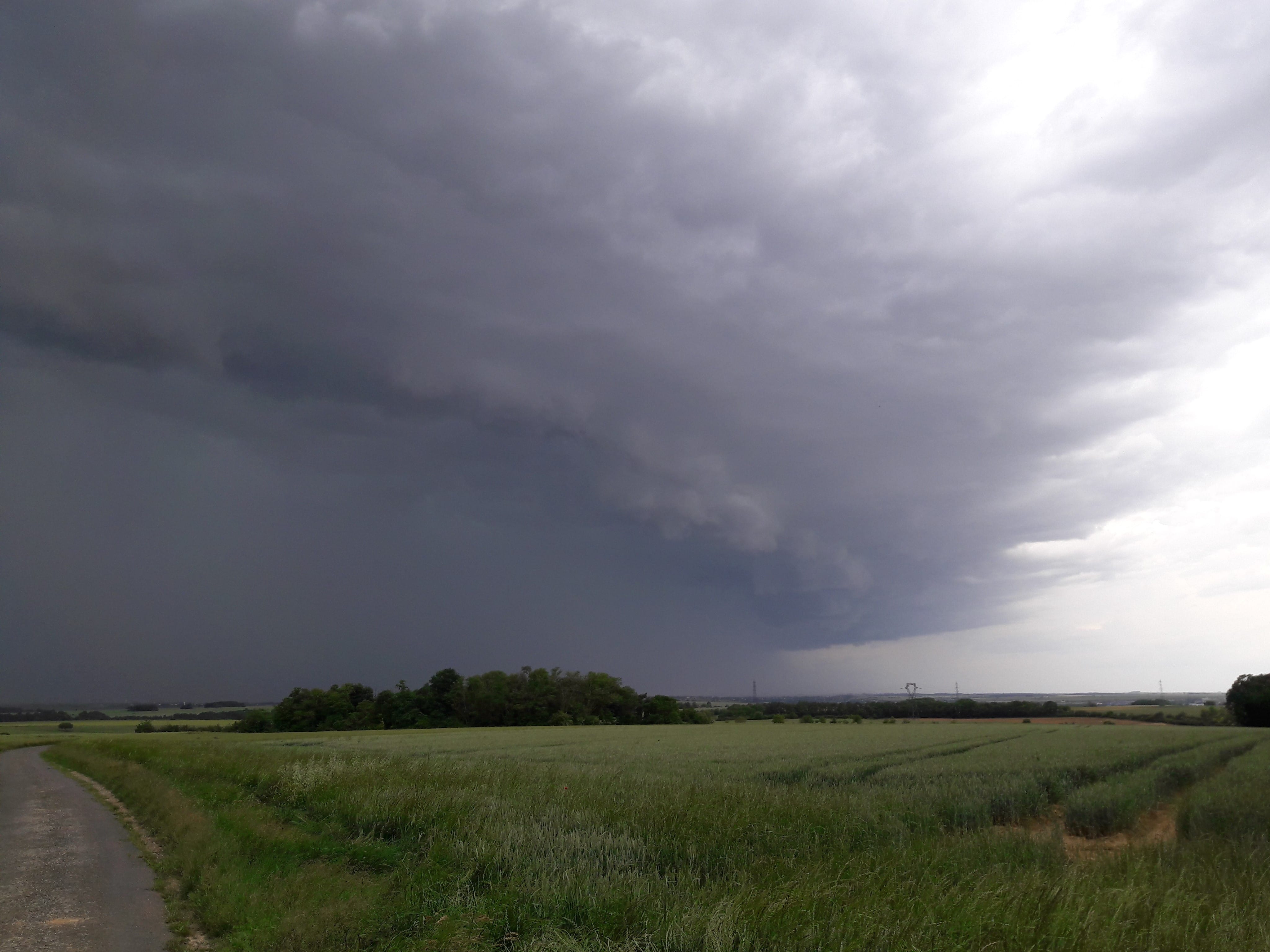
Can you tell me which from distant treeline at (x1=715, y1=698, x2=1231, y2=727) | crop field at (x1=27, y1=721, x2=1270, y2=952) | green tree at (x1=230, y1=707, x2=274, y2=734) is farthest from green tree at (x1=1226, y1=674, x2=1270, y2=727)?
green tree at (x1=230, y1=707, x2=274, y2=734)

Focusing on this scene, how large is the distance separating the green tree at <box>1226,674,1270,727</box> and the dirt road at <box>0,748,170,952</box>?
109722mm

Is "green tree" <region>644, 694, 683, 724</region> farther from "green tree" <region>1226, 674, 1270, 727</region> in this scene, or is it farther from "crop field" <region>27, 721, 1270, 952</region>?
"crop field" <region>27, 721, 1270, 952</region>

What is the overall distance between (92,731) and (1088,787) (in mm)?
115350

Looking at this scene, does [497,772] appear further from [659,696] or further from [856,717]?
[856,717]

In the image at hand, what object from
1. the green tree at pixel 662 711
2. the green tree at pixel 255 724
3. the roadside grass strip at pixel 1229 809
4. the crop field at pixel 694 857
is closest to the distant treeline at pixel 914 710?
the green tree at pixel 662 711

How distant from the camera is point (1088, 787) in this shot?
66.7ft

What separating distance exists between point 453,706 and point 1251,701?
11014 centimetres

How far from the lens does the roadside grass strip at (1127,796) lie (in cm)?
1705

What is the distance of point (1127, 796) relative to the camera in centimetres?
1848

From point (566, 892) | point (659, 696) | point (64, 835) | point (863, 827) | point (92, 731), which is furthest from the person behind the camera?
point (659, 696)

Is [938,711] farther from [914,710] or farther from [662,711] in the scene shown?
[662,711]

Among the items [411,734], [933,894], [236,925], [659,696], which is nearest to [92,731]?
[411,734]

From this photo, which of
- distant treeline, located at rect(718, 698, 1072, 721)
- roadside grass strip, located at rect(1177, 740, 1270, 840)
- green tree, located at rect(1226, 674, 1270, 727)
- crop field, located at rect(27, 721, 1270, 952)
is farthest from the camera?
distant treeline, located at rect(718, 698, 1072, 721)

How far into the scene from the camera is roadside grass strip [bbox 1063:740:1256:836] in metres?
17.0
